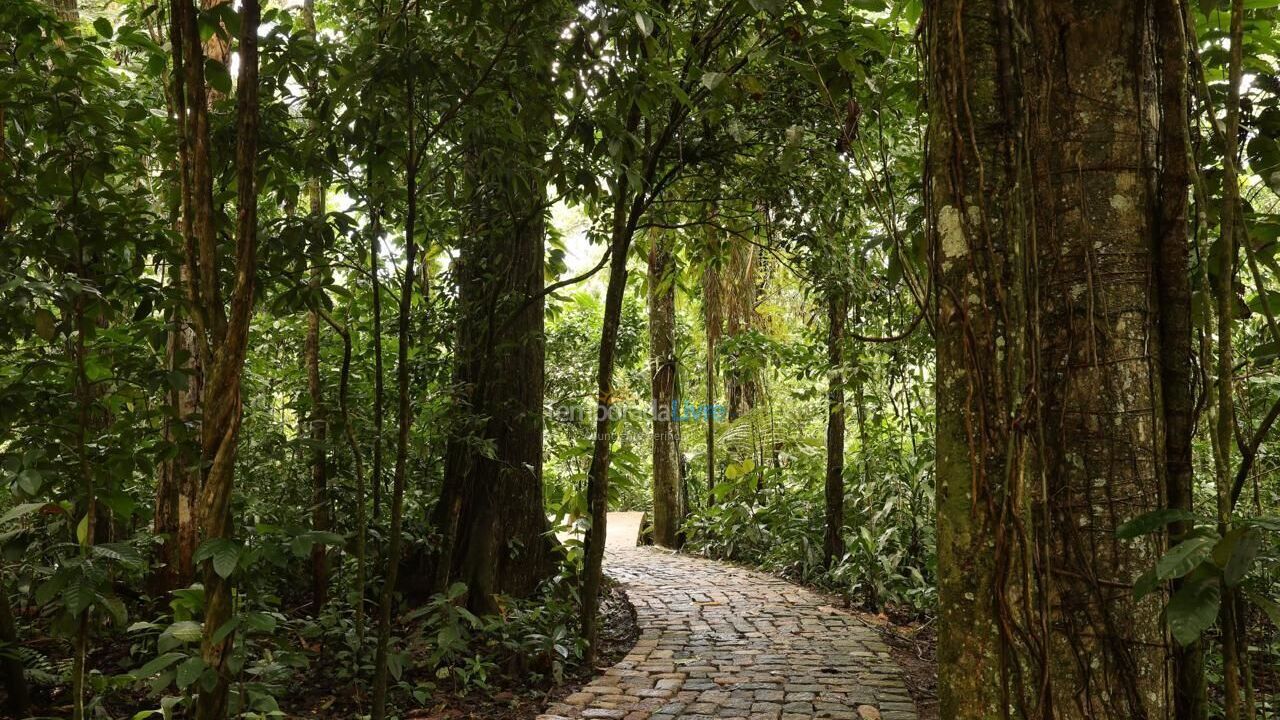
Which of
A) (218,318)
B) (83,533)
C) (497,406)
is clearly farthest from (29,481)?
(497,406)

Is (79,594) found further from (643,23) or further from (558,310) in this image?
(558,310)

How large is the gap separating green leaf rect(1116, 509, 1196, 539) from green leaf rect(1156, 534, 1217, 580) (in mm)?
69

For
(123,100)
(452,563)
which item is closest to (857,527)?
(452,563)

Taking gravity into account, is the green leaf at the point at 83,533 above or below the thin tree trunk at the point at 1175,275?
below

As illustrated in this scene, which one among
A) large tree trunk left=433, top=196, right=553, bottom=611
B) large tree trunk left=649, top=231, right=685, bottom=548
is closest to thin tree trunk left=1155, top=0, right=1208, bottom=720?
large tree trunk left=433, top=196, right=553, bottom=611

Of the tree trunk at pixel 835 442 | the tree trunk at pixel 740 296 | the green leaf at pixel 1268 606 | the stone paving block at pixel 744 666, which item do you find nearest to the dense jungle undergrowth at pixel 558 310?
the green leaf at pixel 1268 606

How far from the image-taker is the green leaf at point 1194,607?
1443 mm

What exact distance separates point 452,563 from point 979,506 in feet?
13.5

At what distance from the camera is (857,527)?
24.6 feet

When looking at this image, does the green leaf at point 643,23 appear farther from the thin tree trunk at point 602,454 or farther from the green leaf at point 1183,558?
the thin tree trunk at point 602,454

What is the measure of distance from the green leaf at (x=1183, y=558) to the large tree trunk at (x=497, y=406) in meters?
2.94

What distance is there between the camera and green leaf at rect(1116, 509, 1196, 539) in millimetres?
1579

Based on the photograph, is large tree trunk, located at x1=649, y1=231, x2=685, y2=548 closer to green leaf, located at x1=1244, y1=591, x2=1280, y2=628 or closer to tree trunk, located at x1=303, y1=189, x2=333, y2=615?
tree trunk, located at x1=303, y1=189, x2=333, y2=615

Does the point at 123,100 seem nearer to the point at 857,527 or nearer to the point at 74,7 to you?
the point at 74,7
